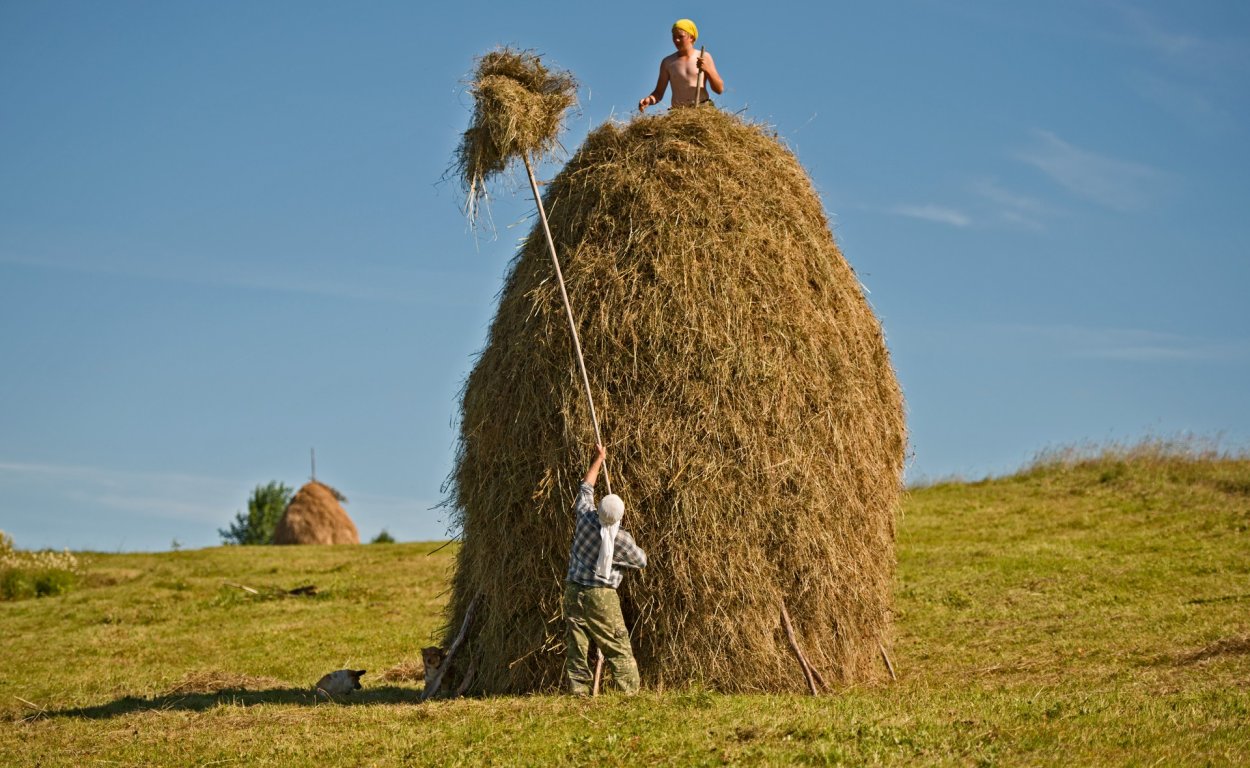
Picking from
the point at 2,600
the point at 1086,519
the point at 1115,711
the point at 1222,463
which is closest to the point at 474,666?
the point at 1115,711

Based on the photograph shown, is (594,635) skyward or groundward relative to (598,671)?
skyward

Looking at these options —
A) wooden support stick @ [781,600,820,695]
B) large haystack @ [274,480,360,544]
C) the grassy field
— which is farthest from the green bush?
wooden support stick @ [781,600,820,695]

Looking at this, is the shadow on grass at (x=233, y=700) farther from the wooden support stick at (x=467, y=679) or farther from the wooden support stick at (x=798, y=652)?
the wooden support stick at (x=798, y=652)

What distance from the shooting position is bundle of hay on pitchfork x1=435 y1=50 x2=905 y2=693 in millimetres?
10883

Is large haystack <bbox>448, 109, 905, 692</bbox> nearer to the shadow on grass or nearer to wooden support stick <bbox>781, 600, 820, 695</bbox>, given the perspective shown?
wooden support stick <bbox>781, 600, 820, 695</bbox>

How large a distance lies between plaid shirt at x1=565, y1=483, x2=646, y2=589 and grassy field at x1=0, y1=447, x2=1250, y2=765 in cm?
100

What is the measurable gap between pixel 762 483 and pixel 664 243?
2.36 m

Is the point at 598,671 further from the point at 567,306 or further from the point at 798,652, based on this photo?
the point at 567,306

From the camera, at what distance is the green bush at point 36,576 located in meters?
26.5

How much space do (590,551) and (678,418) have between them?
1.44 metres

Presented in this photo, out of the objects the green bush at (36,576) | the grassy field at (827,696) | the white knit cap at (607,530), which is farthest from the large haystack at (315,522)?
the white knit cap at (607,530)

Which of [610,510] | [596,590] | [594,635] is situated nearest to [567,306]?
[610,510]

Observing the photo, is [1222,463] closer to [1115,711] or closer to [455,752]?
[1115,711]

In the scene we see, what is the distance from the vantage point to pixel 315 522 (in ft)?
123
